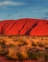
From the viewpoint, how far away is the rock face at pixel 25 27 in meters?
87.2

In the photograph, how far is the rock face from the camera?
8719 cm

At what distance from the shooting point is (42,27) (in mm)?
87750

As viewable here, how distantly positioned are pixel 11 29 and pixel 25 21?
6.37 m

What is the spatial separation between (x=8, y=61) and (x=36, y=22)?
254ft

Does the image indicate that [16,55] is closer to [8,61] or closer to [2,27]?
[8,61]

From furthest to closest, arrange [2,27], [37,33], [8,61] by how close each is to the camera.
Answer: [2,27] → [37,33] → [8,61]

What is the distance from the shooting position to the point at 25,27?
94.4 m

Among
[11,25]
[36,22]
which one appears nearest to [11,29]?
[11,25]

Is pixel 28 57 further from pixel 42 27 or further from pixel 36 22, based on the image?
pixel 36 22

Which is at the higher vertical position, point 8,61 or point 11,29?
point 8,61

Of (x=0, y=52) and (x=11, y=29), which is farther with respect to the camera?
(x=11, y=29)

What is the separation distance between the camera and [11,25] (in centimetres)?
9775

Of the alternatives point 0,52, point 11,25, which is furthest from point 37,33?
point 0,52

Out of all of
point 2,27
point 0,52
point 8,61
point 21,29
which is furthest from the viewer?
point 2,27
